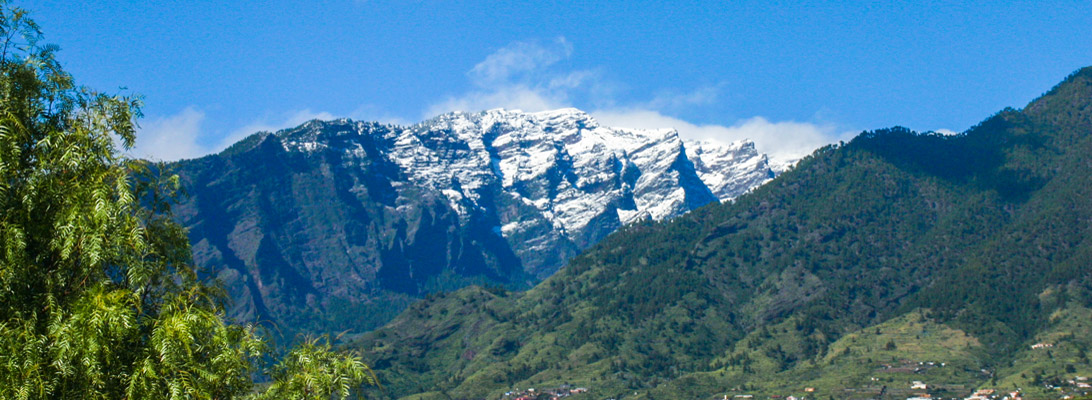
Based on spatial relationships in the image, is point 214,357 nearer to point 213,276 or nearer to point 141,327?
point 141,327

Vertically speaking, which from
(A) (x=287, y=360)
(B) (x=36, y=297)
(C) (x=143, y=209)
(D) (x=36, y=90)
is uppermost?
(D) (x=36, y=90)

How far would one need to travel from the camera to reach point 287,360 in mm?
33094

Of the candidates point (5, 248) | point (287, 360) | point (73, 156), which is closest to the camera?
point (5, 248)

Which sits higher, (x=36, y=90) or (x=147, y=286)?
(x=36, y=90)

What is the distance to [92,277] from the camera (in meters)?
28.4

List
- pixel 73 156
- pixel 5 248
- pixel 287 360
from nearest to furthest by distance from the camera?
pixel 5 248, pixel 73 156, pixel 287 360

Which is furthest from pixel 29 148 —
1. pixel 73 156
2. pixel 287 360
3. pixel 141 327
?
pixel 287 360

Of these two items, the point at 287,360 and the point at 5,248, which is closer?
the point at 5,248

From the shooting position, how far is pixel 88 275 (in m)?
28.2

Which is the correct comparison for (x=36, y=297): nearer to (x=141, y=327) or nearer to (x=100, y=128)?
(x=141, y=327)

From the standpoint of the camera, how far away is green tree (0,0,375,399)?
2633cm

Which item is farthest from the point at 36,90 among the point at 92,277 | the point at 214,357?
the point at 214,357

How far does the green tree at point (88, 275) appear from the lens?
26.3m

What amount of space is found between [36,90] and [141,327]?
8119 millimetres
